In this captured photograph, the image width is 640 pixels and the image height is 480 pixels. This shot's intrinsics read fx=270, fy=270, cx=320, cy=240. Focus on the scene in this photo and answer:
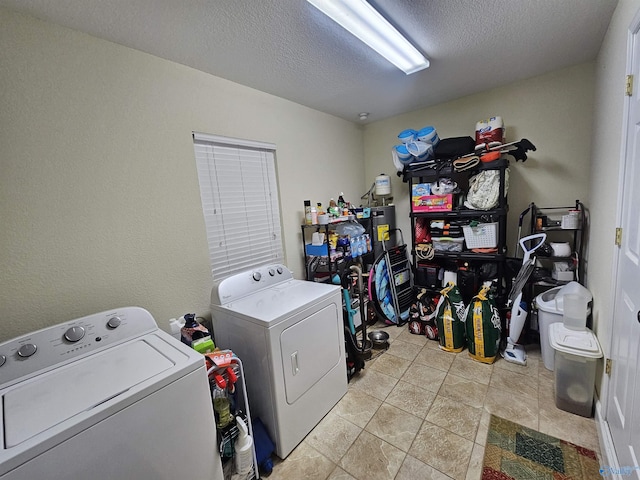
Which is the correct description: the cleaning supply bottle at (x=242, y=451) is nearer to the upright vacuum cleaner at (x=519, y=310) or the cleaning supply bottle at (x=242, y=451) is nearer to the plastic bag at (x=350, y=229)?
the plastic bag at (x=350, y=229)

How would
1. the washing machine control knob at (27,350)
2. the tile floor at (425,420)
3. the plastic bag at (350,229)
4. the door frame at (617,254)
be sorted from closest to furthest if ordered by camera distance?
the washing machine control knob at (27,350) → the door frame at (617,254) → the tile floor at (425,420) → the plastic bag at (350,229)

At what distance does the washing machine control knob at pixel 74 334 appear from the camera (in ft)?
4.08

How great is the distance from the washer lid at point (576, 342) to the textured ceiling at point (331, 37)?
1962 millimetres

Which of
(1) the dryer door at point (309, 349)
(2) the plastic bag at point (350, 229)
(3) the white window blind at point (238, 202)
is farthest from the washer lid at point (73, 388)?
(2) the plastic bag at point (350, 229)

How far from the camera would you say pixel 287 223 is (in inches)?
103

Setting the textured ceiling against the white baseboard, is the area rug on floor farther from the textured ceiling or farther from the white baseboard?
A: the textured ceiling

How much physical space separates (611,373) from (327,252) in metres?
1.93

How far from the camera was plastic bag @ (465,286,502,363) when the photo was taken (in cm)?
226

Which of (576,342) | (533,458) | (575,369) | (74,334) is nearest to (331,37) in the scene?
(74,334)

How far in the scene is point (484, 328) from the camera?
226 centimetres

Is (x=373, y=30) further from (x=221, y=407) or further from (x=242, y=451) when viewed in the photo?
(x=242, y=451)

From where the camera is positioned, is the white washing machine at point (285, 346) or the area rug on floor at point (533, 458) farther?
the white washing machine at point (285, 346)

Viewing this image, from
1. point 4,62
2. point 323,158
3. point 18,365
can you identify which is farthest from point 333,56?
point 18,365

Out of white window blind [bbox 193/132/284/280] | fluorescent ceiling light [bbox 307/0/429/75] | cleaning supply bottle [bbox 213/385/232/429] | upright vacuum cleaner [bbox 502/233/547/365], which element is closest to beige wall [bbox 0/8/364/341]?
white window blind [bbox 193/132/284/280]
